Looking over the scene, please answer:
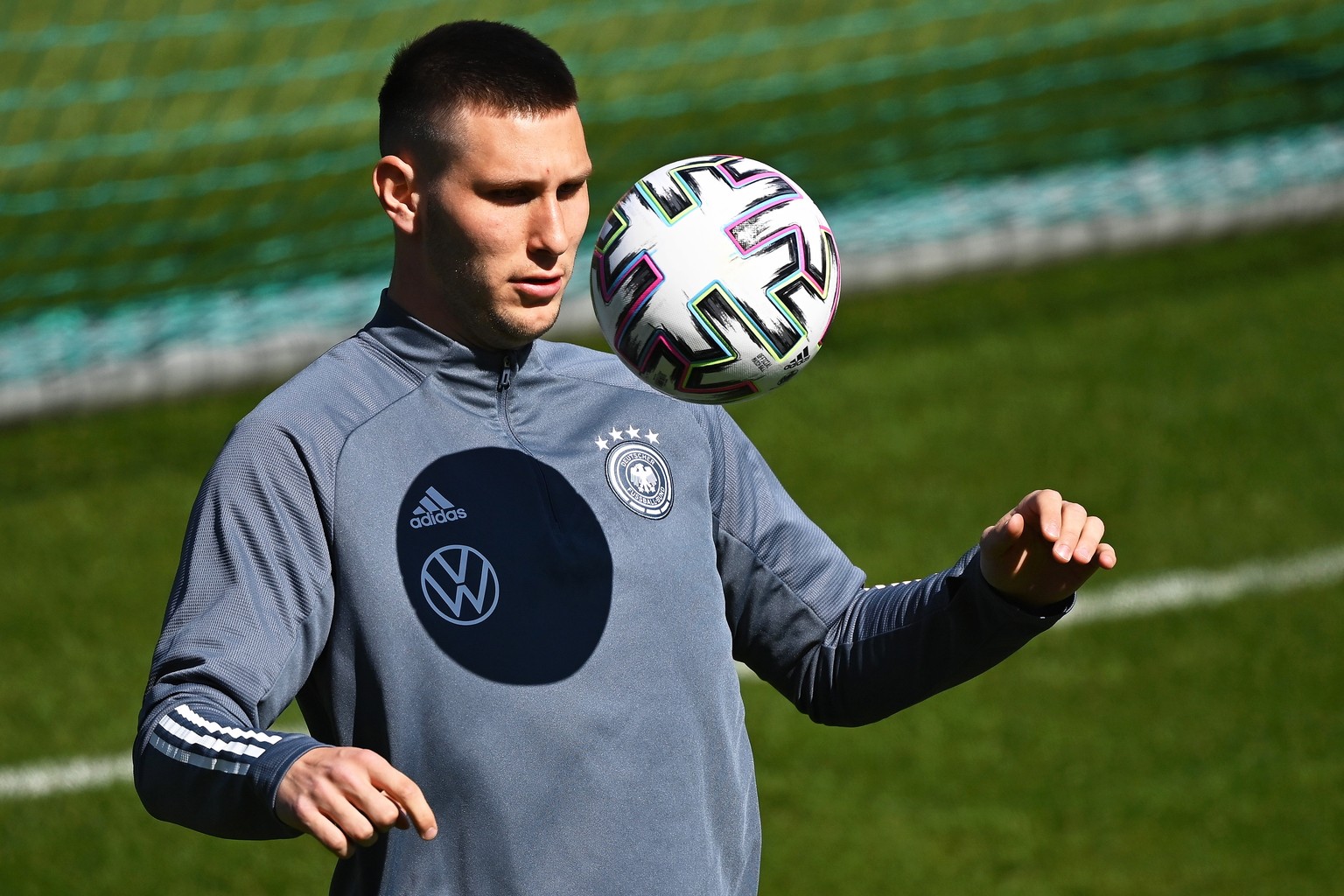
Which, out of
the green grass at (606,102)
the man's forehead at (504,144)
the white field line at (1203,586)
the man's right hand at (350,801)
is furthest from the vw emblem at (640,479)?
the green grass at (606,102)

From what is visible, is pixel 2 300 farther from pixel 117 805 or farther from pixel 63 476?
pixel 117 805

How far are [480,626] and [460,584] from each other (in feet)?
0.23

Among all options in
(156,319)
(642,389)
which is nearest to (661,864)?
(642,389)

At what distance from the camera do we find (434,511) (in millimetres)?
2654

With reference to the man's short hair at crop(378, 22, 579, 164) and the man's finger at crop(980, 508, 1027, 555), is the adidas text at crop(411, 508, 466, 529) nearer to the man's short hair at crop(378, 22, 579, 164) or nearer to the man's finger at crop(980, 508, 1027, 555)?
the man's short hair at crop(378, 22, 579, 164)

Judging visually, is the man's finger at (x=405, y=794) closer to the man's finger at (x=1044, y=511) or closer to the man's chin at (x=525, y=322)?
the man's chin at (x=525, y=322)

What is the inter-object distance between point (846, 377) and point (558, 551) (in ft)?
18.2

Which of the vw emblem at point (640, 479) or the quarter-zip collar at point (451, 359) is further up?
the quarter-zip collar at point (451, 359)

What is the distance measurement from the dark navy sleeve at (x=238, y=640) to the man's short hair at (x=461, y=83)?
53 cm

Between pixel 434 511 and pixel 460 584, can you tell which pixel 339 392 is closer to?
pixel 434 511

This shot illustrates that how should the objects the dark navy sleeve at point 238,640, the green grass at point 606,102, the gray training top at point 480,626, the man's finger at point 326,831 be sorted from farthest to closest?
the green grass at point 606,102
the gray training top at point 480,626
the dark navy sleeve at point 238,640
the man's finger at point 326,831

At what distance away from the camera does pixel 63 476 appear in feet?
24.7

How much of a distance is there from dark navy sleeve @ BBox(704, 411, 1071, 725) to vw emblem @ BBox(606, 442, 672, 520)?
0.47 feet

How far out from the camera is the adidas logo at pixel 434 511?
264 cm
